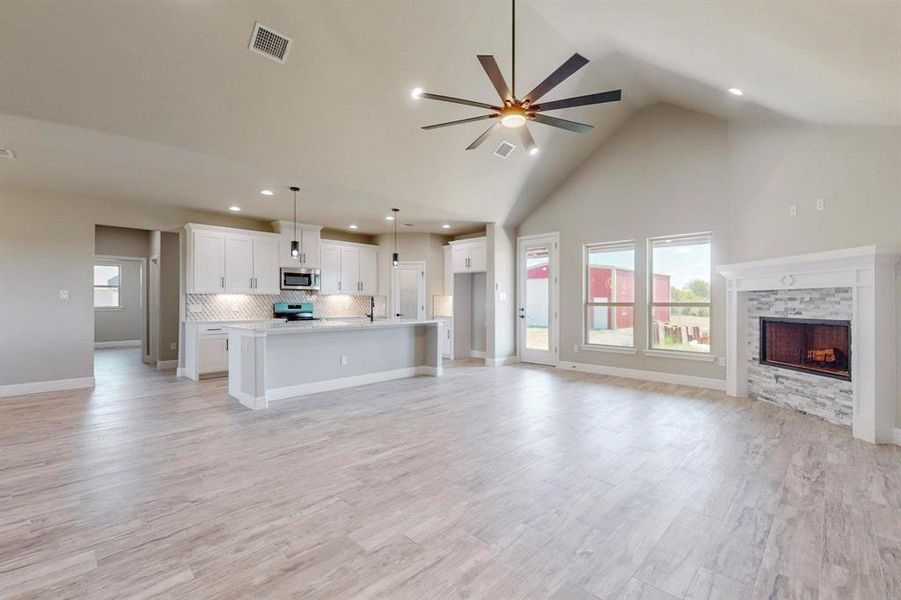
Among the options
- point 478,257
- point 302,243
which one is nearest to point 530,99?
point 478,257

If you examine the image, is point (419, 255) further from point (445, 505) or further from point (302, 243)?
point (445, 505)

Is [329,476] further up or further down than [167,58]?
further down

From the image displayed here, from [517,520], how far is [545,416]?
2.19 meters

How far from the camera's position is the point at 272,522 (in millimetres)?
2352

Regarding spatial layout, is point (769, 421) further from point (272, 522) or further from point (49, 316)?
point (49, 316)

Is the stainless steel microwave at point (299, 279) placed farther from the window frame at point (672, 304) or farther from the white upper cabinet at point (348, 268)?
the window frame at point (672, 304)

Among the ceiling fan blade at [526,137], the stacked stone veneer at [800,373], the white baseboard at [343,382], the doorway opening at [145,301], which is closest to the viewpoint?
the ceiling fan blade at [526,137]

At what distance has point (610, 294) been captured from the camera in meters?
7.08

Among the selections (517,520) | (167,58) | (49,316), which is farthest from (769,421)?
(49,316)

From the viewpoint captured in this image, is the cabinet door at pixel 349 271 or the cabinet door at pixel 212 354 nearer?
the cabinet door at pixel 212 354

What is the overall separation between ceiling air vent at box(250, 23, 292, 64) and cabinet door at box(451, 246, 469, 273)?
566 centimetres

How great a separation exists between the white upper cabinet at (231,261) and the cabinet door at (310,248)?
19.0 inches

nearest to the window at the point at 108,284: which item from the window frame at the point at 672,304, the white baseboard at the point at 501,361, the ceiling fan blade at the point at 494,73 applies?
the white baseboard at the point at 501,361

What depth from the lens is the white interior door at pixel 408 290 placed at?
363 inches
